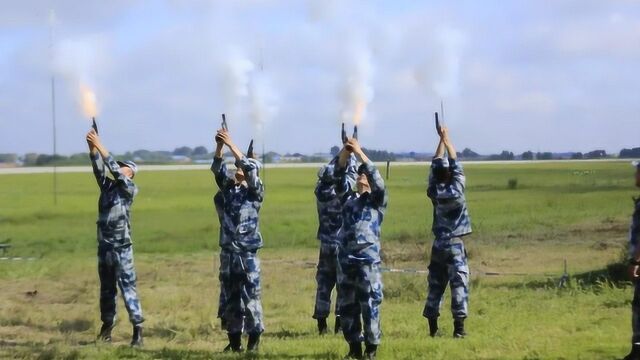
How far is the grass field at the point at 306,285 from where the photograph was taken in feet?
31.7

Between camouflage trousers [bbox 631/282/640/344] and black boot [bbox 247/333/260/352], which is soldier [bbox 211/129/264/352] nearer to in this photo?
black boot [bbox 247/333/260/352]

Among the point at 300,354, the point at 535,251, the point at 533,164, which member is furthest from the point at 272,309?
the point at 533,164

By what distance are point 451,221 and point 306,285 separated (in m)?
6.89

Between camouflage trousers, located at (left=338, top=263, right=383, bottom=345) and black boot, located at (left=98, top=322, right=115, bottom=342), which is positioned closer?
camouflage trousers, located at (left=338, top=263, right=383, bottom=345)

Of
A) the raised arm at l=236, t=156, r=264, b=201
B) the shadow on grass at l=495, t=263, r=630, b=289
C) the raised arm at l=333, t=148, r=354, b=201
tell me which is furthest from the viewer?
the shadow on grass at l=495, t=263, r=630, b=289

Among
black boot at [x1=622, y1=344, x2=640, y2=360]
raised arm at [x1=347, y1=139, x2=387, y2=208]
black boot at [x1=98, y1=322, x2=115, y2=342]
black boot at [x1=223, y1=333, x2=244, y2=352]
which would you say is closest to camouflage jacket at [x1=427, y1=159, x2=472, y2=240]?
raised arm at [x1=347, y1=139, x2=387, y2=208]

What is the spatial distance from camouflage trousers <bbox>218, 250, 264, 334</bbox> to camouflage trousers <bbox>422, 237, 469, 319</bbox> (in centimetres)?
215

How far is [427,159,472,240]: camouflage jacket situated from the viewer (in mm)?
9914

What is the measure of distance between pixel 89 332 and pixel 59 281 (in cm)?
593

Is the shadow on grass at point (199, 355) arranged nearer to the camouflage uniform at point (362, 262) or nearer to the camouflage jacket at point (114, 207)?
the camouflage uniform at point (362, 262)

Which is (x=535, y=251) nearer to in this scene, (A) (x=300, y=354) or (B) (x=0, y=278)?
(B) (x=0, y=278)

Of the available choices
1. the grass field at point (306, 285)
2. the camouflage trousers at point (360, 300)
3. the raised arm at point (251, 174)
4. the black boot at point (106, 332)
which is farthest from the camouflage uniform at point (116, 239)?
the camouflage trousers at point (360, 300)

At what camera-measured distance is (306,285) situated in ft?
54.0

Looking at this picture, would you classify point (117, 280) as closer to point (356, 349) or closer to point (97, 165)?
point (97, 165)
